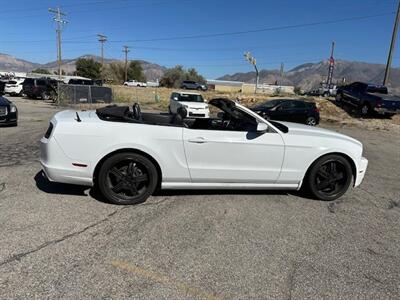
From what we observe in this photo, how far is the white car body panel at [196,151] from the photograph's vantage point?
445 cm

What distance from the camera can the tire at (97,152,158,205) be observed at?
14.8ft

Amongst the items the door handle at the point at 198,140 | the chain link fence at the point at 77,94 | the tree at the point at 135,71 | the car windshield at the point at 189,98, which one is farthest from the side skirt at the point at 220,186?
the tree at the point at 135,71

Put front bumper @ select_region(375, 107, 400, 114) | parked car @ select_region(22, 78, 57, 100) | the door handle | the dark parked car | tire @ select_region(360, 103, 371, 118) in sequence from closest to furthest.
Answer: the door handle
the dark parked car
front bumper @ select_region(375, 107, 400, 114)
tire @ select_region(360, 103, 371, 118)
parked car @ select_region(22, 78, 57, 100)

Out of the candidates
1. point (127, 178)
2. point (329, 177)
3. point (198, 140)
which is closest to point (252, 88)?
point (329, 177)

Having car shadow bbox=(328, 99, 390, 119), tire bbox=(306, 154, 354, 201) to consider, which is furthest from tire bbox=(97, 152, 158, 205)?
car shadow bbox=(328, 99, 390, 119)

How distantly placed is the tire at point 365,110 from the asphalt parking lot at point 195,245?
18.5 m

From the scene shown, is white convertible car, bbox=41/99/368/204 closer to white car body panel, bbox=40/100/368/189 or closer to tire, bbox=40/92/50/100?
white car body panel, bbox=40/100/368/189

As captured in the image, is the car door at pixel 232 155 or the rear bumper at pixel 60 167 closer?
the rear bumper at pixel 60 167

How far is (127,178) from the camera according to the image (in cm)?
459

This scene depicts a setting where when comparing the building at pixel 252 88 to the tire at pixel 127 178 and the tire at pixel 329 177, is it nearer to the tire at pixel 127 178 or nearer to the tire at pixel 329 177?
the tire at pixel 329 177

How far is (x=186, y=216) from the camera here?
441 centimetres

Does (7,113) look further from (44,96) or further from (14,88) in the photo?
(14,88)

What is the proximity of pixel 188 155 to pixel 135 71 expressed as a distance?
106m

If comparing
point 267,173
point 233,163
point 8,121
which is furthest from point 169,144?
point 8,121
